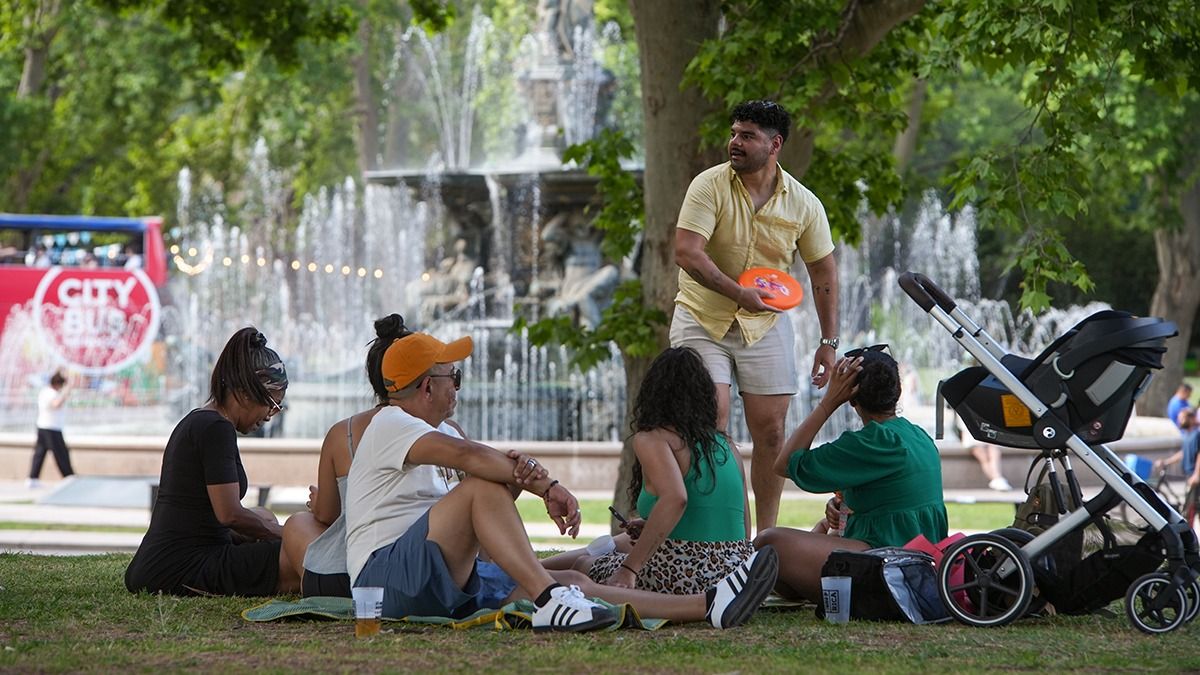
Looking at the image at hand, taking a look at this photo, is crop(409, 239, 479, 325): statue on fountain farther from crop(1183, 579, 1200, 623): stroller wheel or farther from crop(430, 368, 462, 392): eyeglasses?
crop(1183, 579, 1200, 623): stroller wheel

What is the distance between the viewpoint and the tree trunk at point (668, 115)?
10438mm

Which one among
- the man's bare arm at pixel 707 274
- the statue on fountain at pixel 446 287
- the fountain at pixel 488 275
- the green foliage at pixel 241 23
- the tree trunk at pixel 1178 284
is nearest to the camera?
the man's bare arm at pixel 707 274

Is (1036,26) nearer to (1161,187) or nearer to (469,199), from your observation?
(469,199)

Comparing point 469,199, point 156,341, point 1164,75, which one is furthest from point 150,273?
point 1164,75

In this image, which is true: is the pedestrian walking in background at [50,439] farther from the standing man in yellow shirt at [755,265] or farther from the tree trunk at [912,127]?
the tree trunk at [912,127]

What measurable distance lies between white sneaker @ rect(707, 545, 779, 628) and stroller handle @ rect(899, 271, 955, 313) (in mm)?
1191

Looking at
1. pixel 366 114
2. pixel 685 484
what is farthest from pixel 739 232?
pixel 366 114

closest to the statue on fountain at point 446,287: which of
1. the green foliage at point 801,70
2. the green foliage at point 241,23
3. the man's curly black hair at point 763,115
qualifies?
the green foliage at point 241,23

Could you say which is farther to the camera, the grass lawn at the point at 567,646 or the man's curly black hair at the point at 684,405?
the man's curly black hair at the point at 684,405

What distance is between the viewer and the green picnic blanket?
19.3ft

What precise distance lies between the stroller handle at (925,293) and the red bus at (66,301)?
29.2m

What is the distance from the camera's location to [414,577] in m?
6.00

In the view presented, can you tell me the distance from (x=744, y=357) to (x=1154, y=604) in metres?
2.27

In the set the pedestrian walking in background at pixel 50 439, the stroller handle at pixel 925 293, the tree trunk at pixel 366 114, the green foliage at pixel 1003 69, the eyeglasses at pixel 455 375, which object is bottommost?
the pedestrian walking in background at pixel 50 439
